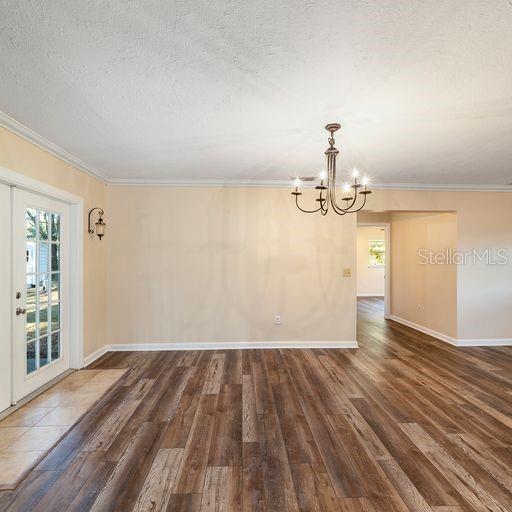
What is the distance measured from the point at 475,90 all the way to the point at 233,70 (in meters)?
1.69

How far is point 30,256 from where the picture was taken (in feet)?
9.70

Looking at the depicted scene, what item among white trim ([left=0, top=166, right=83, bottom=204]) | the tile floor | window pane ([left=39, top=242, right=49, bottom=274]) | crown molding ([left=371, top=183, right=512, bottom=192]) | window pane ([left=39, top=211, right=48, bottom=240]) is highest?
crown molding ([left=371, top=183, right=512, bottom=192])

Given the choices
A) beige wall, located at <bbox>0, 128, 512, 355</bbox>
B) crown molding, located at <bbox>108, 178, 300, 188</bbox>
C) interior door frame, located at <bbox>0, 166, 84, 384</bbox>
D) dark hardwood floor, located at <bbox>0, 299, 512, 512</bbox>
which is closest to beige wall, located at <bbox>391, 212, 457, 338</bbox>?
beige wall, located at <bbox>0, 128, 512, 355</bbox>

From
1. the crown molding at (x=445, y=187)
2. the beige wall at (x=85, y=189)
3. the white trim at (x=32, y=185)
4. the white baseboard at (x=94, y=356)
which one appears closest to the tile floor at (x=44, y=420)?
the white baseboard at (x=94, y=356)

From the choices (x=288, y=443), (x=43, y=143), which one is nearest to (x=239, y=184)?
(x=43, y=143)

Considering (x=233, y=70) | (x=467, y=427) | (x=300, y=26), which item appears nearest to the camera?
(x=300, y=26)

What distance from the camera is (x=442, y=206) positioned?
4.70 metres

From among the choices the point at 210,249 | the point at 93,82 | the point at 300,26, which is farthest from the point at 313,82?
the point at 210,249

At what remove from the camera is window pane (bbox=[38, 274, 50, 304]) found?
3109 mm

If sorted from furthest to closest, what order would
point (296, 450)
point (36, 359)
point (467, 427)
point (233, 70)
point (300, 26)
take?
point (36, 359) < point (467, 427) < point (296, 450) < point (233, 70) < point (300, 26)

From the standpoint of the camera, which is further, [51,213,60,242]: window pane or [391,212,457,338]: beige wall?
[391,212,457,338]: beige wall

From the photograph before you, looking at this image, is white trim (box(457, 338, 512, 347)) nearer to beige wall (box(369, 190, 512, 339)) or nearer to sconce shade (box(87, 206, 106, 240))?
beige wall (box(369, 190, 512, 339))

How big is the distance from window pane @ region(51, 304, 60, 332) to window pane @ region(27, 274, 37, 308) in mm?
347

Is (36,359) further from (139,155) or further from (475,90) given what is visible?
(475,90)
